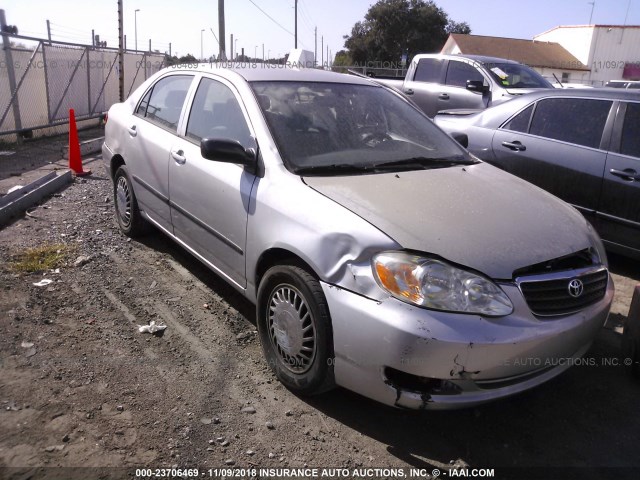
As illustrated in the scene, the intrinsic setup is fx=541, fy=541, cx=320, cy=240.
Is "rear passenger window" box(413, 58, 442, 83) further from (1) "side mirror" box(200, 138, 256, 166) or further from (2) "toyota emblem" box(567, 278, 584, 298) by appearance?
(2) "toyota emblem" box(567, 278, 584, 298)

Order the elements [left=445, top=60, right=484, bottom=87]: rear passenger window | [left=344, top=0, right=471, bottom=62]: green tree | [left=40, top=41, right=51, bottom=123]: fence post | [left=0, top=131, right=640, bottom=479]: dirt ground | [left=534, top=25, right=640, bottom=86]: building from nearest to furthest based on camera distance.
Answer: [left=0, top=131, right=640, bottom=479]: dirt ground, [left=445, top=60, right=484, bottom=87]: rear passenger window, [left=40, top=41, right=51, bottom=123]: fence post, [left=534, top=25, right=640, bottom=86]: building, [left=344, top=0, right=471, bottom=62]: green tree

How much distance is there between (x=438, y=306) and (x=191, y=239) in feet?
7.09

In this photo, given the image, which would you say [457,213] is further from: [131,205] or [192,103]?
[131,205]

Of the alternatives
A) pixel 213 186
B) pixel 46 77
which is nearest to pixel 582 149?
pixel 213 186

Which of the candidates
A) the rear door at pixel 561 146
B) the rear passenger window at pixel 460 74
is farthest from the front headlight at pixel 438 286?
the rear passenger window at pixel 460 74

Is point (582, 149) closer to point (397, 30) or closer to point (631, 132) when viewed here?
point (631, 132)

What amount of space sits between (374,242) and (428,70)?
27.4 feet

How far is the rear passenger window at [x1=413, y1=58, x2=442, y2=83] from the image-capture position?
9867mm

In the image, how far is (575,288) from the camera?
2680mm

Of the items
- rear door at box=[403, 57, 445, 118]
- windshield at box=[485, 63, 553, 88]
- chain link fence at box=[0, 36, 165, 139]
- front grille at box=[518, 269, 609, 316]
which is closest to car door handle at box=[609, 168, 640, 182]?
front grille at box=[518, 269, 609, 316]

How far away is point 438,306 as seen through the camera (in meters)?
2.40

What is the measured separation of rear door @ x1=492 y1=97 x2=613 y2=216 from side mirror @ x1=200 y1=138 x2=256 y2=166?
125 inches

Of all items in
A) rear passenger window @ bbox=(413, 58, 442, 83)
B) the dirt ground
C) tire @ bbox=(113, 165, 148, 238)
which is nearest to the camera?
the dirt ground

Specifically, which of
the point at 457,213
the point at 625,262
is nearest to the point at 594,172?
the point at 625,262
